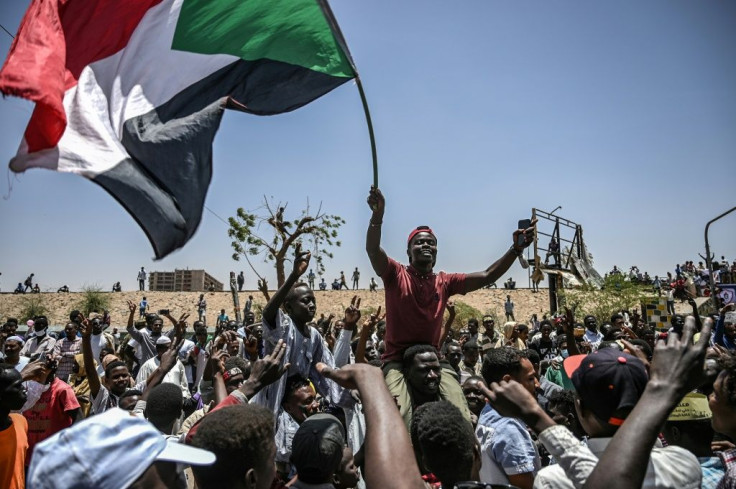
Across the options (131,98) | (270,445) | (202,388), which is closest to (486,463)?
(270,445)

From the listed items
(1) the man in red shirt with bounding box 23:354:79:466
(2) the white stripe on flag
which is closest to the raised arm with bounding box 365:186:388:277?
(2) the white stripe on flag

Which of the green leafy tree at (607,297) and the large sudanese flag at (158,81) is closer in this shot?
the large sudanese flag at (158,81)

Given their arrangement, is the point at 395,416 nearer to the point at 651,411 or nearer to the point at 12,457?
the point at 651,411

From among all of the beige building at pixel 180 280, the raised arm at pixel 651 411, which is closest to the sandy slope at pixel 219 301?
the beige building at pixel 180 280

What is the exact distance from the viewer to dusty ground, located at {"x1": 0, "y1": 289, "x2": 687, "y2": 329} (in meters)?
43.6

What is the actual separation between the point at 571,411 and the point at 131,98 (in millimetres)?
4205

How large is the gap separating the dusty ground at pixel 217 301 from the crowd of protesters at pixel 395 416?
37.2 m

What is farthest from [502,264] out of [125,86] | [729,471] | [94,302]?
[94,302]

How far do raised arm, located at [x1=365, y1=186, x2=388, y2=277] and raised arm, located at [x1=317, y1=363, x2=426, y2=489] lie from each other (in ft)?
8.01

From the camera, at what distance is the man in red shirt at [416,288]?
14.0 ft

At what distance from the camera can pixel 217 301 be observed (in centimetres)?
4844

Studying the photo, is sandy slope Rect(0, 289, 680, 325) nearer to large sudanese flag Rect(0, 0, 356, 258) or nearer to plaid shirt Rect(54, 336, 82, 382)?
plaid shirt Rect(54, 336, 82, 382)

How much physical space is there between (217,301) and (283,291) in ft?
152

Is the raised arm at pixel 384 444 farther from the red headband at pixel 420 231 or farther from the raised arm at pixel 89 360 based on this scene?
the raised arm at pixel 89 360
